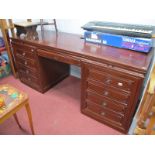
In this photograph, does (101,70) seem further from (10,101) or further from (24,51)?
(24,51)

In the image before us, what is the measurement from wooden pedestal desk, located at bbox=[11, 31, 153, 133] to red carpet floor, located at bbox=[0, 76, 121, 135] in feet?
0.36

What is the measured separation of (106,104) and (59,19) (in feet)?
4.66

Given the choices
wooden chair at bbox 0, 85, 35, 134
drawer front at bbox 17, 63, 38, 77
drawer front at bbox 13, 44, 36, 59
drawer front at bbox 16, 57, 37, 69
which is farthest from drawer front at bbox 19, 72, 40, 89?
wooden chair at bbox 0, 85, 35, 134

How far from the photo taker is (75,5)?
2.64ft

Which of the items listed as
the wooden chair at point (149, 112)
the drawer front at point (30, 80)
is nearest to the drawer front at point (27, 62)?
the drawer front at point (30, 80)

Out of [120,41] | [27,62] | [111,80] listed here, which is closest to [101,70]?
[111,80]

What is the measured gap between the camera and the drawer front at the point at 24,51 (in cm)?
174

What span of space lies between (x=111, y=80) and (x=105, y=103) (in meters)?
0.29

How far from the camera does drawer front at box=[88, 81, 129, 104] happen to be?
1254 mm

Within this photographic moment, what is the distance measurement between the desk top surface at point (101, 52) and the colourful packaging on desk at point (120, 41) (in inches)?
1.6

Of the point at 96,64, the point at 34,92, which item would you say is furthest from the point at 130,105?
the point at 34,92

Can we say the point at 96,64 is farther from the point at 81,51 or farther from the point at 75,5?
the point at 75,5

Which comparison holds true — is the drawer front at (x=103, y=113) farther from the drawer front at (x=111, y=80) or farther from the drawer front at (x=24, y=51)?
the drawer front at (x=24, y=51)

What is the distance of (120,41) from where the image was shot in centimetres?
134
